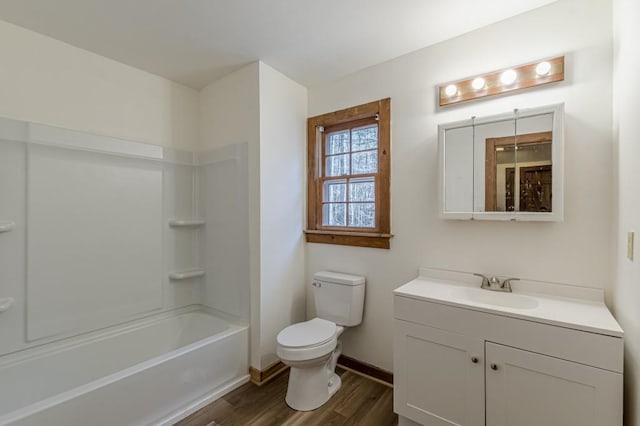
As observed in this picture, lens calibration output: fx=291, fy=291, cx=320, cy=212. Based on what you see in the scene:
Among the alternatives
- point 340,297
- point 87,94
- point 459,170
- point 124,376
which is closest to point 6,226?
point 87,94

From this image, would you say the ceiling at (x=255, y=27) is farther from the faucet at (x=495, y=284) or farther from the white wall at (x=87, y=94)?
the faucet at (x=495, y=284)

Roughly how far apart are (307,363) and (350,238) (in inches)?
37.7

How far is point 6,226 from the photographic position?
1.70 metres

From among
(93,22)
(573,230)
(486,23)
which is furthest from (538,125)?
(93,22)

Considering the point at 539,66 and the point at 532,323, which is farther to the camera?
the point at 539,66

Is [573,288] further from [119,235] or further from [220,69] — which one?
[119,235]

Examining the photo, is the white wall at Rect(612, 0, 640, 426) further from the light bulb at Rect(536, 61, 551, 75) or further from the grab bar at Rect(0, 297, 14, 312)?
the grab bar at Rect(0, 297, 14, 312)

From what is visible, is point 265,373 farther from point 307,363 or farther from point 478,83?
point 478,83

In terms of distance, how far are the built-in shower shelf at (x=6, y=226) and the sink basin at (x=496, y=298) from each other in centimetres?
262

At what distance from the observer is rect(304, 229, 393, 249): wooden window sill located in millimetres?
Result: 2180

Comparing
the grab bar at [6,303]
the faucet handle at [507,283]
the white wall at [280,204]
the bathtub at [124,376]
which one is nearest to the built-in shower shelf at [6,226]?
the grab bar at [6,303]

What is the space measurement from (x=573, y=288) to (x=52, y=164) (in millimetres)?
3181

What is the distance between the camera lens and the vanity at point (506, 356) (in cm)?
117

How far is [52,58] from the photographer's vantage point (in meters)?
1.91
